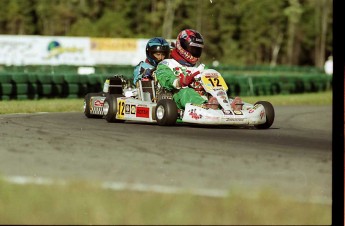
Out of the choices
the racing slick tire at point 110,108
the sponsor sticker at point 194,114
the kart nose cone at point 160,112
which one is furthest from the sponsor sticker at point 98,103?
the sponsor sticker at point 194,114

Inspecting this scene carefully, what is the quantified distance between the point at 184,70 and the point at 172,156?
3937 millimetres

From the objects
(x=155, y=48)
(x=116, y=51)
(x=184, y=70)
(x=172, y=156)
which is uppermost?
(x=116, y=51)

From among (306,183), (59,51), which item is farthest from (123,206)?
(59,51)

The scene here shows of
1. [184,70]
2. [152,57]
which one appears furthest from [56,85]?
[184,70]

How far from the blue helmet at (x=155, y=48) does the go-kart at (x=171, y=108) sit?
0.32 meters

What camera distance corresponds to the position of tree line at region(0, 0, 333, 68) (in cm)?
4081

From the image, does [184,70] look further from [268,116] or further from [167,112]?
[268,116]

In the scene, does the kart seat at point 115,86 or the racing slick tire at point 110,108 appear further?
the kart seat at point 115,86

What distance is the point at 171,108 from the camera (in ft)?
32.9

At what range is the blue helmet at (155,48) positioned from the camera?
11047mm

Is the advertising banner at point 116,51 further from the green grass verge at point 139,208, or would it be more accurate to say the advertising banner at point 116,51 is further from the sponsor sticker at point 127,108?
the green grass verge at point 139,208

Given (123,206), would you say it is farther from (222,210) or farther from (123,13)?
(123,13)

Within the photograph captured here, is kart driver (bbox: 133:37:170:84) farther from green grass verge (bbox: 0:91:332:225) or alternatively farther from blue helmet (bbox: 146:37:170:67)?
green grass verge (bbox: 0:91:332:225)

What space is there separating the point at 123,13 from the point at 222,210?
1384 inches
